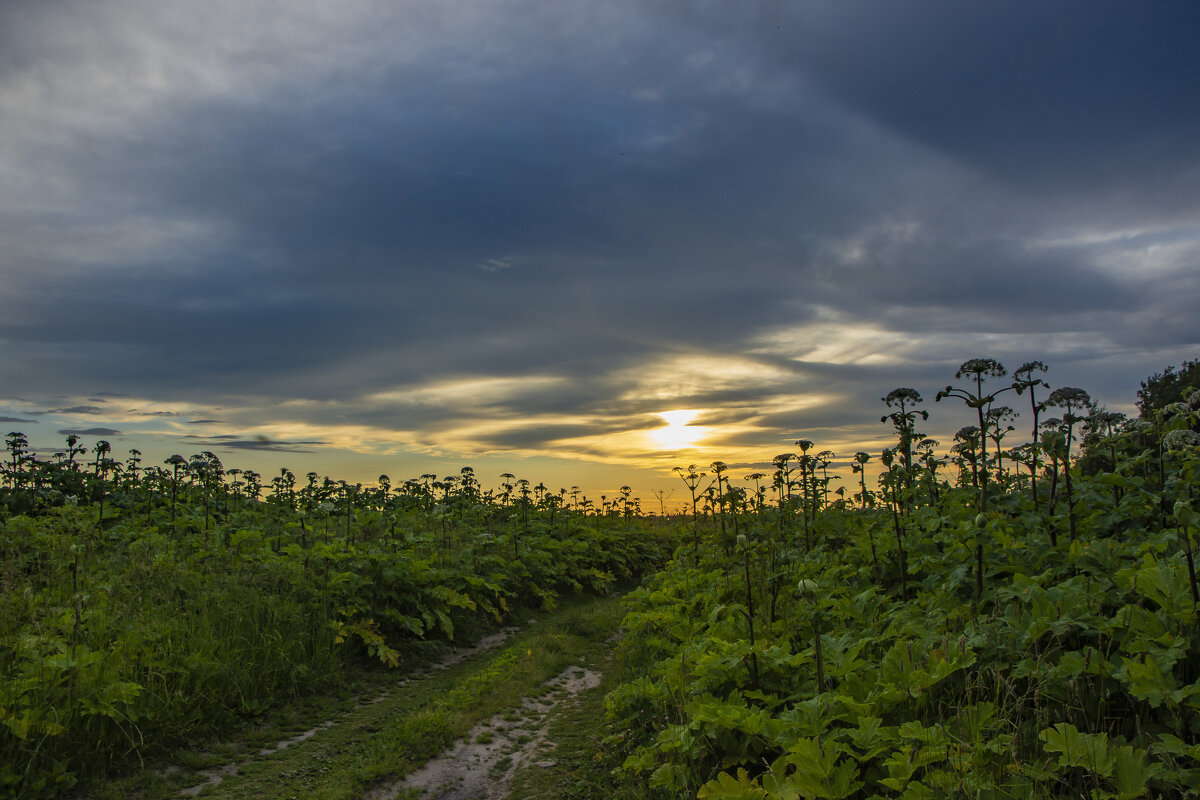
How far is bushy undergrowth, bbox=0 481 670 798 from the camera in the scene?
5773 millimetres

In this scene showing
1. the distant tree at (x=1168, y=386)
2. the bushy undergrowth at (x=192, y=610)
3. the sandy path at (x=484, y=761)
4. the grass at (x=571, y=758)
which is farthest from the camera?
the distant tree at (x=1168, y=386)

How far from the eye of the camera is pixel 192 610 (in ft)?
25.8

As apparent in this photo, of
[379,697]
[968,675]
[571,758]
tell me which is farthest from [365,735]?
[968,675]

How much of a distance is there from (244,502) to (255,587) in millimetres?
9317

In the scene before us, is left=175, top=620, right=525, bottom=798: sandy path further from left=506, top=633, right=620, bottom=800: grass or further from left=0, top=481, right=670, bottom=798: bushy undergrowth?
left=506, top=633, right=620, bottom=800: grass

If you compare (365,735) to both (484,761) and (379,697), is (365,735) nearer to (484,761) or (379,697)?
(379,697)

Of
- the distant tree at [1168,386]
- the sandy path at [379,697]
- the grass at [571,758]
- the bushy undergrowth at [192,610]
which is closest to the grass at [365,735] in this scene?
the sandy path at [379,697]

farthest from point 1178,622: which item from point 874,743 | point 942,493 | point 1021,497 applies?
point 942,493

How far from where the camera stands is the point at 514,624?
1218 centimetres

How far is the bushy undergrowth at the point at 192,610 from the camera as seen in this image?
577cm

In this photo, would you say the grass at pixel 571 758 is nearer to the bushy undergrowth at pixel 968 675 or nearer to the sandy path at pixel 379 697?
the bushy undergrowth at pixel 968 675

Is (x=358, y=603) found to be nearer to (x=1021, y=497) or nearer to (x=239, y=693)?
(x=239, y=693)

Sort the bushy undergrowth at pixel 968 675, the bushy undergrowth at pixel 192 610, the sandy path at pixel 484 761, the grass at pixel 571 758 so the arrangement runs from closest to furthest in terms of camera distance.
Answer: the bushy undergrowth at pixel 968 675 → the grass at pixel 571 758 → the sandy path at pixel 484 761 → the bushy undergrowth at pixel 192 610

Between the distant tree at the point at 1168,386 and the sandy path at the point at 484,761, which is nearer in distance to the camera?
the sandy path at the point at 484,761
